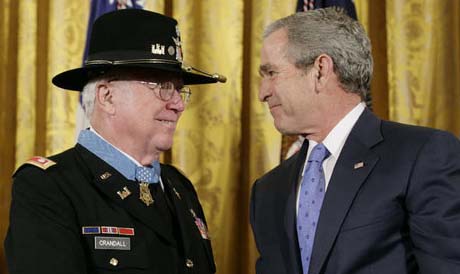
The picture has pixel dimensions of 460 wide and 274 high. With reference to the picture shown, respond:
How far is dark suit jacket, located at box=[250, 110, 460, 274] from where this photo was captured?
161 centimetres

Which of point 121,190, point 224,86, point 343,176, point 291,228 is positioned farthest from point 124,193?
point 224,86

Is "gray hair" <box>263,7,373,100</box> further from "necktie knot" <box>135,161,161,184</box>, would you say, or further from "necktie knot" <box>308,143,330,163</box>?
"necktie knot" <box>135,161,161,184</box>

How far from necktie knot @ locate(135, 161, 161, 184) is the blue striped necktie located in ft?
1.45

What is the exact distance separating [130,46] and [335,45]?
1.95 feet

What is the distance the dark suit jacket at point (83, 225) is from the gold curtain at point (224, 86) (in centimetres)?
137

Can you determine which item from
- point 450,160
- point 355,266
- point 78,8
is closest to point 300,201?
point 355,266

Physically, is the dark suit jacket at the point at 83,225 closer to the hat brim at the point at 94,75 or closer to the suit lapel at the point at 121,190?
the suit lapel at the point at 121,190

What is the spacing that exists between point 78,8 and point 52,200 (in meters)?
2.02

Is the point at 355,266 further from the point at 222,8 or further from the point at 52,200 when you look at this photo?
the point at 222,8

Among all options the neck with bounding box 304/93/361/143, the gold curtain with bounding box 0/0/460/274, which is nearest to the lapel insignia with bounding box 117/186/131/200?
the neck with bounding box 304/93/361/143

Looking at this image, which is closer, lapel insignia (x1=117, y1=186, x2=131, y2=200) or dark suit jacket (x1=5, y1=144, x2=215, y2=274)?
dark suit jacket (x1=5, y1=144, x2=215, y2=274)

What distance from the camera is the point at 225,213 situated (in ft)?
11.1

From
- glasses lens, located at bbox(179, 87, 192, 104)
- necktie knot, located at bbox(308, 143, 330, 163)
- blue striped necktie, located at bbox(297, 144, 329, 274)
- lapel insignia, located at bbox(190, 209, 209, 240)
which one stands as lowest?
lapel insignia, located at bbox(190, 209, 209, 240)

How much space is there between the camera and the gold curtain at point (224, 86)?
333cm
